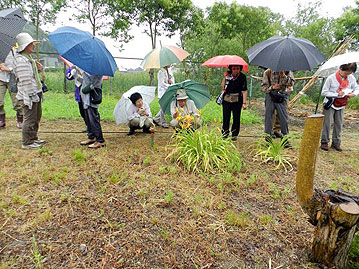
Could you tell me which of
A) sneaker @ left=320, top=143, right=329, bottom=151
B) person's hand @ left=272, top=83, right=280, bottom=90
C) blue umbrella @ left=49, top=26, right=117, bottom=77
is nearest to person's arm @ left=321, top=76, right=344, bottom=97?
person's hand @ left=272, top=83, right=280, bottom=90

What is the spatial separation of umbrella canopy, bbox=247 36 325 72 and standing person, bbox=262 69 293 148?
56 centimetres

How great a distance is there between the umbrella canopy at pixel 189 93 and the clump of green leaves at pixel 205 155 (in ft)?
3.09

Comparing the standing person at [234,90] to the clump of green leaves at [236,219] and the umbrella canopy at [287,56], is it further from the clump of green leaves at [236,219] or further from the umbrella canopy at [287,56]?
the clump of green leaves at [236,219]

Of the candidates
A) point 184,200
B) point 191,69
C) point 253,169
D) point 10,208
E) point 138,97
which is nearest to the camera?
point 10,208

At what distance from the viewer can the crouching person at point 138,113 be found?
14.2 ft

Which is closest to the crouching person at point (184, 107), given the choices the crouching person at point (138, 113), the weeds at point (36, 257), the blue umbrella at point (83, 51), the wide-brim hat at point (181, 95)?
the wide-brim hat at point (181, 95)

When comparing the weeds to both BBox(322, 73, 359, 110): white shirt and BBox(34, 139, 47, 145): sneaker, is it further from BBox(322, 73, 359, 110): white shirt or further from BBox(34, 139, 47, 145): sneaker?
BBox(322, 73, 359, 110): white shirt

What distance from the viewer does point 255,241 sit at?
200cm

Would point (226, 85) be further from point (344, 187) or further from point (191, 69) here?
point (191, 69)

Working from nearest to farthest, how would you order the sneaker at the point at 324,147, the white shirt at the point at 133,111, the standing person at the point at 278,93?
1. the standing person at the point at 278,93
2. the sneaker at the point at 324,147
3. the white shirt at the point at 133,111

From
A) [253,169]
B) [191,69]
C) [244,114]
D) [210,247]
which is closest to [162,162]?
[253,169]

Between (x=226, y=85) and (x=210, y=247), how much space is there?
290 centimetres

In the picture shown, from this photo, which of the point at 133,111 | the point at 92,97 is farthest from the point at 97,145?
the point at 133,111

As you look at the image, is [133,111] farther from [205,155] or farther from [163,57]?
[205,155]
